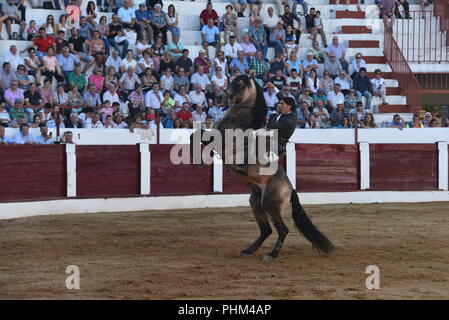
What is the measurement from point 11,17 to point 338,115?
615cm

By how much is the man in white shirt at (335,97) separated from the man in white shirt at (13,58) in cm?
594

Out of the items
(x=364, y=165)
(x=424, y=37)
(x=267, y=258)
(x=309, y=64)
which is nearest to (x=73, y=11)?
(x=309, y=64)

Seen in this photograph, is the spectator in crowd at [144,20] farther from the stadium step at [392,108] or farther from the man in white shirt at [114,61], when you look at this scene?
the stadium step at [392,108]

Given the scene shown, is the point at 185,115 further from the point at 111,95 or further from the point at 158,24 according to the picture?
the point at 158,24

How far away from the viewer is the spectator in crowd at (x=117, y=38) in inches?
621

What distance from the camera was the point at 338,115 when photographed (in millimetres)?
15695

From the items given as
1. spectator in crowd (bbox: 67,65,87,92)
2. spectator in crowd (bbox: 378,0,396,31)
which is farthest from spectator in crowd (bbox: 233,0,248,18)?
spectator in crowd (bbox: 67,65,87,92)

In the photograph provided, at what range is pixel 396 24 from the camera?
19719mm

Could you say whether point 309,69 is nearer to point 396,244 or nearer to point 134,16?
point 134,16

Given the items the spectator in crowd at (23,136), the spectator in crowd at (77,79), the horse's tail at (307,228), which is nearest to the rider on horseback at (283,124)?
the horse's tail at (307,228)

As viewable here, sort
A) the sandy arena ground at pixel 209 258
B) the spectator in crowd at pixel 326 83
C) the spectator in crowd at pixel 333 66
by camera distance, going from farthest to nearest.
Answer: the spectator in crowd at pixel 333 66
the spectator in crowd at pixel 326 83
the sandy arena ground at pixel 209 258

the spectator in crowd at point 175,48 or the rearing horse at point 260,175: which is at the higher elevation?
the spectator in crowd at point 175,48
